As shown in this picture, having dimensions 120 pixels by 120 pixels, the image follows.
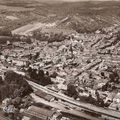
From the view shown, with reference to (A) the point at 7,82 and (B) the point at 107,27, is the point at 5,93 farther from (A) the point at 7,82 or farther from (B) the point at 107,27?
(B) the point at 107,27

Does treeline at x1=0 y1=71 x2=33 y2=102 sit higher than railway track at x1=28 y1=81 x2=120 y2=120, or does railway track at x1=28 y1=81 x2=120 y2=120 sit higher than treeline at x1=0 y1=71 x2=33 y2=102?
treeline at x1=0 y1=71 x2=33 y2=102

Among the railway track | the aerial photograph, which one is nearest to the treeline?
the aerial photograph

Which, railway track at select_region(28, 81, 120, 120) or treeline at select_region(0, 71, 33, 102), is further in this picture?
treeline at select_region(0, 71, 33, 102)

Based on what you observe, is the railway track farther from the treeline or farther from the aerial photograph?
the treeline

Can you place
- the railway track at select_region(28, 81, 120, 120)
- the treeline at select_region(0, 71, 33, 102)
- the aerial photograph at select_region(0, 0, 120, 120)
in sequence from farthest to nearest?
the treeline at select_region(0, 71, 33, 102) → the aerial photograph at select_region(0, 0, 120, 120) → the railway track at select_region(28, 81, 120, 120)

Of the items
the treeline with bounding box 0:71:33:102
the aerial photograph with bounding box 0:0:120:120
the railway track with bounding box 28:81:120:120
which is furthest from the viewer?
the treeline with bounding box 0:71:33:102

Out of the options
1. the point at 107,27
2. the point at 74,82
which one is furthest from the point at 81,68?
the point at 107,27

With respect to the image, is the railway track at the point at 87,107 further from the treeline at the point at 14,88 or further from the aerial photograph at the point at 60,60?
the treeline at the point at 14,88

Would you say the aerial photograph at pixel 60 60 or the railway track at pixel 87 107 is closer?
the railway track at pixel 87 107

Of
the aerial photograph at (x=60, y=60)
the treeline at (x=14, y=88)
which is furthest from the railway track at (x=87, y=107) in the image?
the treeline at (x=14, y=88)
